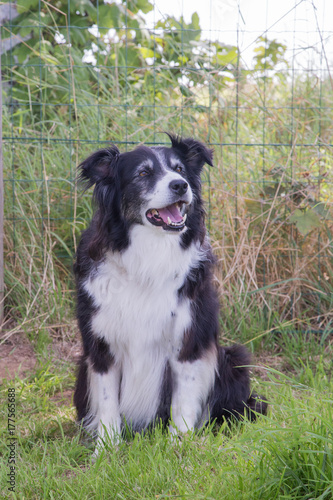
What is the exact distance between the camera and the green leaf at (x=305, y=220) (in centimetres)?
364

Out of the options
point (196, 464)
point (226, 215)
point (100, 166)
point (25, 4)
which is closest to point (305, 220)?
point (226, 215)

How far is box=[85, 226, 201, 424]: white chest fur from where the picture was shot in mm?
2543

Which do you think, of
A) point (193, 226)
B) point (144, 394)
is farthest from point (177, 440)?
point (193, 226)

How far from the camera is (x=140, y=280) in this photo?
2.60 meters

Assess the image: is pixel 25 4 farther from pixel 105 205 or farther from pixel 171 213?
pixel 171 213

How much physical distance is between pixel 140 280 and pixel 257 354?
146cm

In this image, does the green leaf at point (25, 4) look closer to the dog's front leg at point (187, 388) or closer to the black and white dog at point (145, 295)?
the black and white dog at point (145, 295)

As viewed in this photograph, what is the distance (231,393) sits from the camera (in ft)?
9.15

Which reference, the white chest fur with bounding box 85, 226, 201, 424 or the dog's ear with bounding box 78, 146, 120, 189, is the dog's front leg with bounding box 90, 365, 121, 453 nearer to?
the white chest fur with bounding box 85, 226, 201, 424

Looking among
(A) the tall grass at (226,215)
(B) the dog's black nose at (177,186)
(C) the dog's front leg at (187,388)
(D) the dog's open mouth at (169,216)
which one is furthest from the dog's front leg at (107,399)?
(A) the tall grass at (226,215)

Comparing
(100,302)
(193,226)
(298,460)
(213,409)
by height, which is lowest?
(213,409)

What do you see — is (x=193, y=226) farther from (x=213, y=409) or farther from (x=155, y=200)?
(x=213, y=409)

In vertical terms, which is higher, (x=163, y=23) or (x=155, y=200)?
(x=163, y=23)

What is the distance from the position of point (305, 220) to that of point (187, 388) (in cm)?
165
